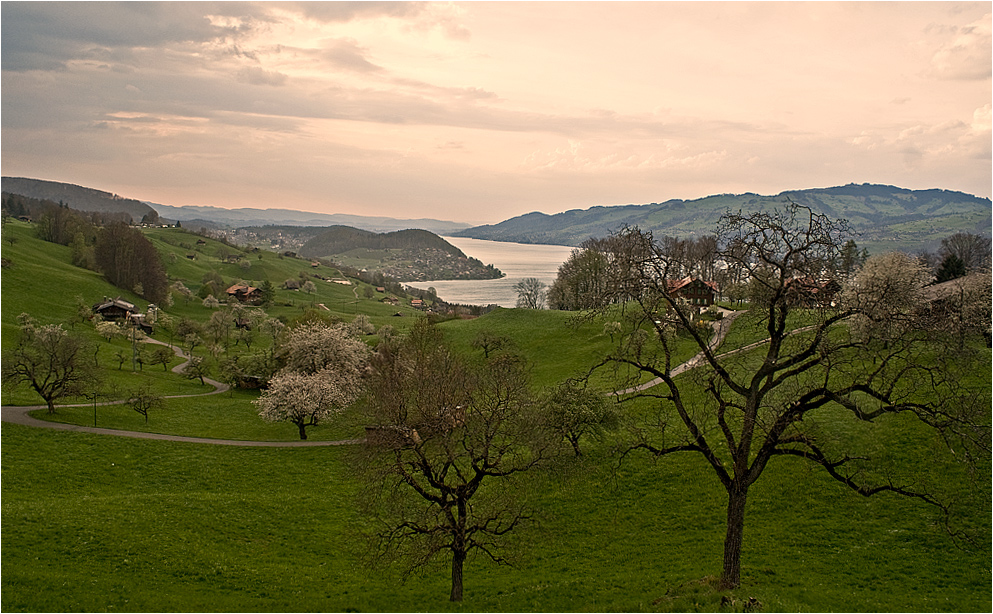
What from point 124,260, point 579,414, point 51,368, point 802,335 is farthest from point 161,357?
point 802,335

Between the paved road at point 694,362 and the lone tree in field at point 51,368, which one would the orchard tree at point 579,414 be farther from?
the lone tree in field at point 51,368

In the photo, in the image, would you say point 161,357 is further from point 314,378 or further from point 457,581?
point 457,581

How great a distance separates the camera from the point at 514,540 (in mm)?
22266

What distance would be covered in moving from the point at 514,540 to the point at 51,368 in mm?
41043

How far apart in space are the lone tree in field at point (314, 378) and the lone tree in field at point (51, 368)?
13.5 meters

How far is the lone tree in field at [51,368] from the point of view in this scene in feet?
139

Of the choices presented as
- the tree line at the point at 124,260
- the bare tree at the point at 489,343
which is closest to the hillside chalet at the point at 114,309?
the tree line at the point at 124,260

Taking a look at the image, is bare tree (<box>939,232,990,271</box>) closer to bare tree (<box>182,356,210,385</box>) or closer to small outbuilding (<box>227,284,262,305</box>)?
bare tree (<box>182,356,210,385</box>)

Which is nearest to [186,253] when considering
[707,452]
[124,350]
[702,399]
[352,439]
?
[124,350]

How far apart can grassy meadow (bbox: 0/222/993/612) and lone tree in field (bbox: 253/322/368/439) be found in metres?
6.10

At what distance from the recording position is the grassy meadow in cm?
1780

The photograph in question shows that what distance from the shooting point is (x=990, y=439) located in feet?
43.9

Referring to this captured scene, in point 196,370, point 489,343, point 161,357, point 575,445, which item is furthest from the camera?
point 161,357

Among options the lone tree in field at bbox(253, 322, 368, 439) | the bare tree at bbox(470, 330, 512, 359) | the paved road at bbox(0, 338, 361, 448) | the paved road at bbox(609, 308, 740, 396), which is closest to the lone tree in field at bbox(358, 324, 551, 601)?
the paved road at bbox(609, 308, 740, 396)
